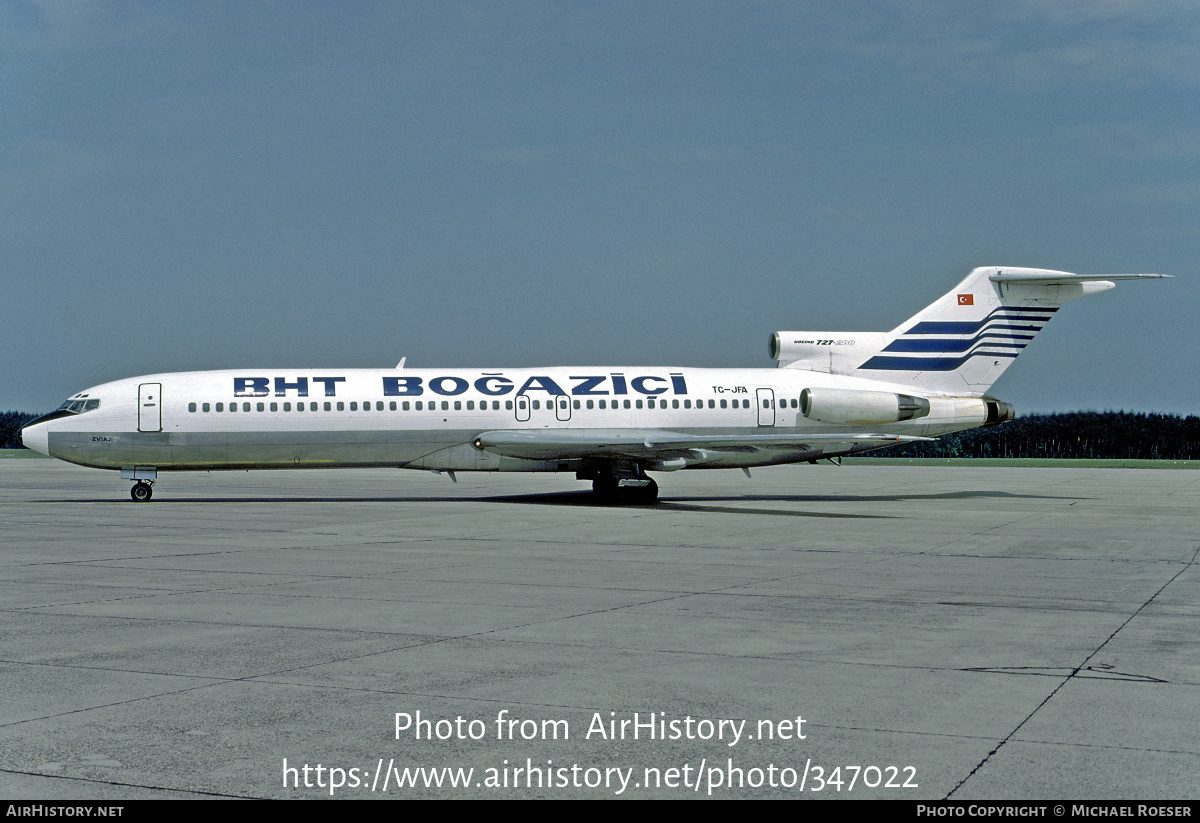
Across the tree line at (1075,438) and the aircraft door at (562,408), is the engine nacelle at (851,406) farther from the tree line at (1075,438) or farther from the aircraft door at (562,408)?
the tree line at (1075,438)

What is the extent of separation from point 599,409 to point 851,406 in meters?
6.76

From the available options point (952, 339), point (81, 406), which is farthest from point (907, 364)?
point (81, 406)

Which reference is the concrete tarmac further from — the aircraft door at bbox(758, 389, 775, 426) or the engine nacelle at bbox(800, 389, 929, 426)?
the aircraft door at bbox(758, 389, 775, 426)

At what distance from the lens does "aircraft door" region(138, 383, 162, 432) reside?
2896 centimetres

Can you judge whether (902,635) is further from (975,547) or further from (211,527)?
(211,527)

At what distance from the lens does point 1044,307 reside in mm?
33844

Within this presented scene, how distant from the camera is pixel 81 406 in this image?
29297 millimetres

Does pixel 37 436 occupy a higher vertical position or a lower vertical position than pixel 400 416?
lower

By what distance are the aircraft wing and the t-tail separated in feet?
12.9

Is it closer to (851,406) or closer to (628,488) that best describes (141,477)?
(628,488)

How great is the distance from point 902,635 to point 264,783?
6297 mm

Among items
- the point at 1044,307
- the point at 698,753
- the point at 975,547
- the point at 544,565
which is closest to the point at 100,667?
the point at 698,753

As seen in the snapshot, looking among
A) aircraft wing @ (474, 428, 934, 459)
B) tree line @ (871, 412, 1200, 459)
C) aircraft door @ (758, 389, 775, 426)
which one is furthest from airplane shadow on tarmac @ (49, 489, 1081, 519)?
tree line @ (871, 412, 1200, 459)

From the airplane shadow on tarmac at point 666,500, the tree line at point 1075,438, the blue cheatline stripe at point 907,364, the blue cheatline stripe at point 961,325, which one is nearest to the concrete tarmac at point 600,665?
the airplane shadow on tarmac at point 666,500
